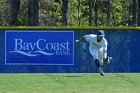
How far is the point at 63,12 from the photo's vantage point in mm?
42406

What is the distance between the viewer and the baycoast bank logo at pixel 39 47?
86.1ft

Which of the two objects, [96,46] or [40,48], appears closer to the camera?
[96,46]

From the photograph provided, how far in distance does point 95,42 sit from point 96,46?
187 mm

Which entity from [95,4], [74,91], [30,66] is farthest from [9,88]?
[95,4]

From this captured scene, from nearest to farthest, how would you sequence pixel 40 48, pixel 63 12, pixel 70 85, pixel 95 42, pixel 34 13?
A: pixel 70 85 < pixel 95 42 < pixel 40 48 < pixel 34 13 < pixel 63 12

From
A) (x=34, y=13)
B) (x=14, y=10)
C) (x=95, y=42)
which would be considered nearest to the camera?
(x=95, y=42)

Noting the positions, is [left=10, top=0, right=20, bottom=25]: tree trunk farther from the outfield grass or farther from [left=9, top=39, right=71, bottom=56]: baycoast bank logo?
the outfield grass

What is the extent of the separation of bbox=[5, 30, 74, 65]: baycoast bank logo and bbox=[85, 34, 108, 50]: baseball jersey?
2292mm

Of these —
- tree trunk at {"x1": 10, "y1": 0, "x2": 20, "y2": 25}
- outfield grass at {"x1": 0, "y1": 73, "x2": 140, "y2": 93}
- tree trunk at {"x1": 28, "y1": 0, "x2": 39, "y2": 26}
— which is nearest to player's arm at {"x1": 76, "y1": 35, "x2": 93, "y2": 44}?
outfield grass at {"x1": 0, "y1": 73, "x2": 140, "y2": 93}

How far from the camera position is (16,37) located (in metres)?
26.3

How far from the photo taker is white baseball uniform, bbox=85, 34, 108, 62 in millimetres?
24031

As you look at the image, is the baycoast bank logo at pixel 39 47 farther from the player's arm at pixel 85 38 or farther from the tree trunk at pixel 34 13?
the tree trunk at pixel 34 13

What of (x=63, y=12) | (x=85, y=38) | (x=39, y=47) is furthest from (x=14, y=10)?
(x=85, y=38)

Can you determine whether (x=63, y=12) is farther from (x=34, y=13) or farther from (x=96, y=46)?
(x=96, y=46)
